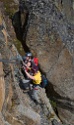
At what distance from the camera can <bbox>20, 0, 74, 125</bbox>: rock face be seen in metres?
21.3

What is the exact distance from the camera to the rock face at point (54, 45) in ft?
69.8

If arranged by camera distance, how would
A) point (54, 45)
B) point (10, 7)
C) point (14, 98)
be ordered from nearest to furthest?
point (14, 98) → point (54, 45) → point (10, 7)

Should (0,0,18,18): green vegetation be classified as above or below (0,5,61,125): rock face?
above

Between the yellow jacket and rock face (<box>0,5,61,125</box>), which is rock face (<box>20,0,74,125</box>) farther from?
the yellow jacket

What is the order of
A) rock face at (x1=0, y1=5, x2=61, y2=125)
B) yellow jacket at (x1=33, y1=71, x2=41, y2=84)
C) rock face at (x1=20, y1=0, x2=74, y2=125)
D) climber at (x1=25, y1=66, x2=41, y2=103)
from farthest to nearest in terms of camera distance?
rock face at (x1=20, y1=0, x2=74, y2=125) → yellow jacket at (x1=33, y1=71, x2=41, y2=84) → climber at (x1=25, y1=66, x2=41, y2=103) → rock face at (x1=0, y1=5, x2=61, y2=125)

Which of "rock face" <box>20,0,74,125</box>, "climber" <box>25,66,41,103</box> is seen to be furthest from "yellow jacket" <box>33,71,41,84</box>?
"rock face" <box>20,0,74,125</box>

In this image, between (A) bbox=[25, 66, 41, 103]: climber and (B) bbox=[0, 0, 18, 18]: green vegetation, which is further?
(B) bbox=[0, 0, 18, 18]: green vegetation

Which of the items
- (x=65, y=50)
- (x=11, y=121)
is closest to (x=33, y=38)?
(x=65, y=50)

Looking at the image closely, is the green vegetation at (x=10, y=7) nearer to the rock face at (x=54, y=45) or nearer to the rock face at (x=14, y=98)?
the rock face at (x=54, y=45)

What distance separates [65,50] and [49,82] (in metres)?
2.19

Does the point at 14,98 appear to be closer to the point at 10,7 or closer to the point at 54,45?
the point at 54,45

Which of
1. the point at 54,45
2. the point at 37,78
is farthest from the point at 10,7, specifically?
the point at 37,78

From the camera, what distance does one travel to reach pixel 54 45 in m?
22.0

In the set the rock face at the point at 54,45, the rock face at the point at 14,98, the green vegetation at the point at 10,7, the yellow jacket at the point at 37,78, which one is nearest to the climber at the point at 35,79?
the yellow jacket at the point at 37,78
